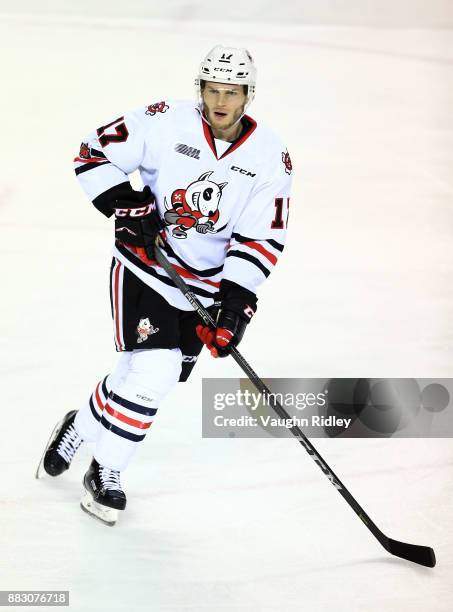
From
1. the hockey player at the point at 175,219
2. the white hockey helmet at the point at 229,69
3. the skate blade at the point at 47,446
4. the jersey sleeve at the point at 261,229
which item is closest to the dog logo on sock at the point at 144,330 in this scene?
the hockey player at the point at 175,219

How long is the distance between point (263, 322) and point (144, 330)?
112 centimetres

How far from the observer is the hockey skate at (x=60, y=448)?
303 cm

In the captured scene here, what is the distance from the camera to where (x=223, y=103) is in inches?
109

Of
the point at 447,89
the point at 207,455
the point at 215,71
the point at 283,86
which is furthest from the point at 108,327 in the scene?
the point at 447,89

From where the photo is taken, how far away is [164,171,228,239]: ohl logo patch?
283 cm

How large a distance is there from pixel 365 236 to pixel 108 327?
4.26 ft

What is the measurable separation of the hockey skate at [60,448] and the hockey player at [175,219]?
0.17 metres

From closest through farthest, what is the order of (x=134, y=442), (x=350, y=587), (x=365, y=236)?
(x=350, y=587)
(x=134, y=442)
(x=365, y=236)

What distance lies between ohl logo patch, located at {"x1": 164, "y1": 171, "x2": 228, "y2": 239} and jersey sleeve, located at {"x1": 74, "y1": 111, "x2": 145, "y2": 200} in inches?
5.6

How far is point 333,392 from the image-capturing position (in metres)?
3.61

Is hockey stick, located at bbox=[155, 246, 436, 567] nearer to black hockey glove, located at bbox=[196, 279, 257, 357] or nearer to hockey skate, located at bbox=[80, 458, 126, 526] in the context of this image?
black hockey glove, located at bbox=[196, 279, 257, 357]

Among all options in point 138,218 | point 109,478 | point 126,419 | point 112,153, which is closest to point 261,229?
point 138,218

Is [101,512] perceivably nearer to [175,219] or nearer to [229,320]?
[229,320]

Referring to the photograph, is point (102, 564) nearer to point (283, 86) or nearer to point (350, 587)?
point (350, 587)
